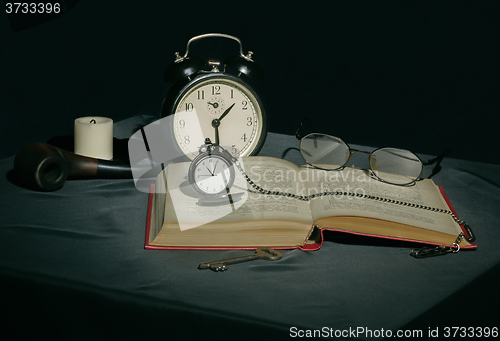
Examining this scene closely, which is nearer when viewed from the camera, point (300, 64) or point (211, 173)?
point (211, 173)

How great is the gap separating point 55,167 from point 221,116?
49 cm

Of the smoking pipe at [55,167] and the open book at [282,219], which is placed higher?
the smoking pipe at [55,167]

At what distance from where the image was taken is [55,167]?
1225 mm

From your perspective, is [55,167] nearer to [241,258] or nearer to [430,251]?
[241,258]

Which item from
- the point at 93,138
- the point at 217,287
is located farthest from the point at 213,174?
the point at 93,138

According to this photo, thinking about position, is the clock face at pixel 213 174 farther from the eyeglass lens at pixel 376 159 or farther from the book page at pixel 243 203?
the eyeglass lens at pixel 376 159

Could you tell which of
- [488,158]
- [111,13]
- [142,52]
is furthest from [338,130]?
[111,13]

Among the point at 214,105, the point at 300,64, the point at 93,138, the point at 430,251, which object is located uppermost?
the point at 300,64

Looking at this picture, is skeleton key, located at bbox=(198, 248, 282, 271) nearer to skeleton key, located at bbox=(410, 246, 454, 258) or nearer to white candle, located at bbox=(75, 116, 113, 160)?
skeleton key, located at bbox=(410, 246, 454, 258)

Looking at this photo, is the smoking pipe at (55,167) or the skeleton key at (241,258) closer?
the skeleton key at (241,258)

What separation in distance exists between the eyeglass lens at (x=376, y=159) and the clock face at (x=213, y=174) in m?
0.33

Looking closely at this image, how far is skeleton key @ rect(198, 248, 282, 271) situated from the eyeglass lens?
44 cm

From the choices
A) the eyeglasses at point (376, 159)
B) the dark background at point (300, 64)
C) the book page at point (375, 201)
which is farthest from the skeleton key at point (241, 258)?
the dark background at point (300, 64)

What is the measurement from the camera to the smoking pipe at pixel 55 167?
115 cm
